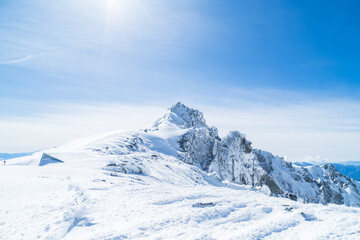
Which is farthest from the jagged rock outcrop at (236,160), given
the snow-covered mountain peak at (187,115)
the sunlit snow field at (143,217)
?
the sunlit snow field at (143,217)

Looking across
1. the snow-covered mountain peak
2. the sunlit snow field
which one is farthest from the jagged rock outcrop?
the sunlit snow field

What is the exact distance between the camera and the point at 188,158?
79.8m

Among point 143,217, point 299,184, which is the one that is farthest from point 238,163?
point 143,217

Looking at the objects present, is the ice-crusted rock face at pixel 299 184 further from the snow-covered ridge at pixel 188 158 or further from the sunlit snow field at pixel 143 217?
the sunlit snow field at pixel 143 217

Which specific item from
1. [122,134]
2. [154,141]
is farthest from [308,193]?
[122,134]

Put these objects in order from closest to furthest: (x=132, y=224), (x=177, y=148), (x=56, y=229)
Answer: (x=56, y=229)
(x=132, y=224)
(x=177, y=148)

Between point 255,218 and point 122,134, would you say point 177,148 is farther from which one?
point 255,218

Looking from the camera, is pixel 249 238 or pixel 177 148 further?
pixel 177 148

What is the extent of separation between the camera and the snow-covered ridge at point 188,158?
32.8m

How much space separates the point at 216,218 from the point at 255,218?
258cm

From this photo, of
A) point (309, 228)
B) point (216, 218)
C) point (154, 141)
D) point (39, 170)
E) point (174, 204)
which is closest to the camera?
point (309, 228)

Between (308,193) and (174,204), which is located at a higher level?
(174,204)

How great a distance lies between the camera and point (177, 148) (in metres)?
83.6

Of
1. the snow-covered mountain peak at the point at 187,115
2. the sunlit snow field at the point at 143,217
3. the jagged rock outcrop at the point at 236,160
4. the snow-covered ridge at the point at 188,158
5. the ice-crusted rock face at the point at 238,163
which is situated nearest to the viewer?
the sunlit snow field at the point at 143,217
